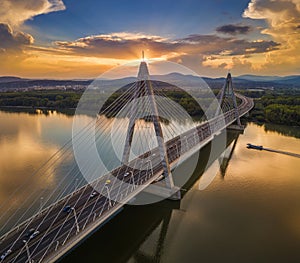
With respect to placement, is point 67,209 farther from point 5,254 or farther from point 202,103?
point 202,103

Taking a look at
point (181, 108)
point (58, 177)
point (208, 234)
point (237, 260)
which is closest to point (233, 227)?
point (208, 234)

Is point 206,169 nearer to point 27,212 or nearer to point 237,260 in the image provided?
point 237,260

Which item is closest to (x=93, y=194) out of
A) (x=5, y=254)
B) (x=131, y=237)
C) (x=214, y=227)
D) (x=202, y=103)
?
(x=131, y=237)

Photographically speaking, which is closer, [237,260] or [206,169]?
[237,260]

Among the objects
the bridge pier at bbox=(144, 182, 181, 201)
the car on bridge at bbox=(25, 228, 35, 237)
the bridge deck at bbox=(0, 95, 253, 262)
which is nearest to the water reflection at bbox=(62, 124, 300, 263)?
the bridge pier at bbox=(144, 182, 181, 201)

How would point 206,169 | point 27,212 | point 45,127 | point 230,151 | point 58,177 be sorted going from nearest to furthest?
point 27,212 → point 58,177 → point 206,169 → point 230,151 → point 45,127

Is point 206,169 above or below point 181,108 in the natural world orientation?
below

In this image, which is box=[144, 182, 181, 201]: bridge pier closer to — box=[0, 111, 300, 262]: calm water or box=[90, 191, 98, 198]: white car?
box=[0, 111, 300, 262]: calm water

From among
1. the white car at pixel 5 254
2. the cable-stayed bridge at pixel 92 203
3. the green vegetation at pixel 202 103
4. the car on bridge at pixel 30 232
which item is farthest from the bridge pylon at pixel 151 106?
the white car at pixel 5 254

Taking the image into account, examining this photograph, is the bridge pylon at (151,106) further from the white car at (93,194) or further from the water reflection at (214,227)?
the white car at (93,194)

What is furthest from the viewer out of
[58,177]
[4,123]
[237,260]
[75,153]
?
[4,123]
